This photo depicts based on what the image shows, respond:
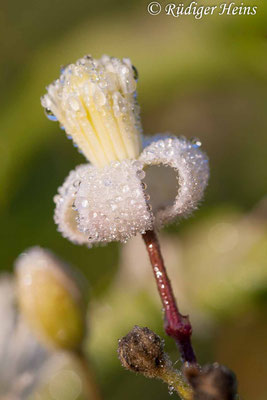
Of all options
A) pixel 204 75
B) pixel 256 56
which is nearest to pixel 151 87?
pixel 204 75

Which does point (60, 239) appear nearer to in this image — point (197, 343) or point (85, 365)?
point (197, 343)

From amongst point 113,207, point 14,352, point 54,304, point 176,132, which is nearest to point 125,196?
point 113,207

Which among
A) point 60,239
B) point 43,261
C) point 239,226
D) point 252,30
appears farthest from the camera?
point 60,239

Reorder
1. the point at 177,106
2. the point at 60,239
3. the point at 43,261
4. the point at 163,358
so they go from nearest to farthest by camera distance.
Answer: the point at 163,358 → the point at 43,261 → the point at 60,239 → the point at 177,106

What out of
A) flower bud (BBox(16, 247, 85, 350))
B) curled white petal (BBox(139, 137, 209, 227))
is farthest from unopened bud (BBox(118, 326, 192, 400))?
flower bud (BBox(16, 247, 85, 350))

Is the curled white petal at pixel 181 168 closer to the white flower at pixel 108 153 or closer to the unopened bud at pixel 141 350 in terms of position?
the white flower at pixel 108 153

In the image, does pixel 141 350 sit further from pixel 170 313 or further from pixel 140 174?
pixel 140 174

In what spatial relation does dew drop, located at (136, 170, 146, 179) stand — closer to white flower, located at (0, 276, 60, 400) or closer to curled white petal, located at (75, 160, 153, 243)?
curled white petal, located at (75, 160, 153, 243)
